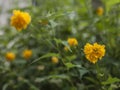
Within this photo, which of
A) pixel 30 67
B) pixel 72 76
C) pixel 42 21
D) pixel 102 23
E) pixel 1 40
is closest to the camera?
pixel 42 21

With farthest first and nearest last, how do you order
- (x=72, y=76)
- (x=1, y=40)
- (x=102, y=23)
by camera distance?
(x=1, y=40), (x=102, y=23), (x=72, y=76)

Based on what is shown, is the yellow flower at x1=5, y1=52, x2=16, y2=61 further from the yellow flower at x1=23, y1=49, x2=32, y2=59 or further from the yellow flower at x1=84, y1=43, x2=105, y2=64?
the yellow flower at x1=84, y1=43, x2=105, y2=64

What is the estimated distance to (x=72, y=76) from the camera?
1.33 meters

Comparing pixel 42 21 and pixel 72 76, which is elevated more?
pixel 42 21

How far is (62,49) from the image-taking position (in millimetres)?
1469

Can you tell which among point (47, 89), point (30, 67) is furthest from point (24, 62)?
point (47, 89)

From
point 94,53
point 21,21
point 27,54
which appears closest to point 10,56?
point 27,54

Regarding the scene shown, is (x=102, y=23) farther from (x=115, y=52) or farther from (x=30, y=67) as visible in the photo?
(x=30, y=67)

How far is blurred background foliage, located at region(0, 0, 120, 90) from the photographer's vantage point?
1.18 metres

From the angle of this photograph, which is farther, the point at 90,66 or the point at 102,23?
the point at 102,23

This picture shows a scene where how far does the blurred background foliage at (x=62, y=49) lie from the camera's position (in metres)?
1.18

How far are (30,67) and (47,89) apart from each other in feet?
0.52

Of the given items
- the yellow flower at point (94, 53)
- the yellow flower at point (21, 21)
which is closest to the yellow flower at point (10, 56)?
the yellow flower at point (21, 21)

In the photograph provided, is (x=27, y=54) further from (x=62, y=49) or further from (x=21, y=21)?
(x=21, y=21)
